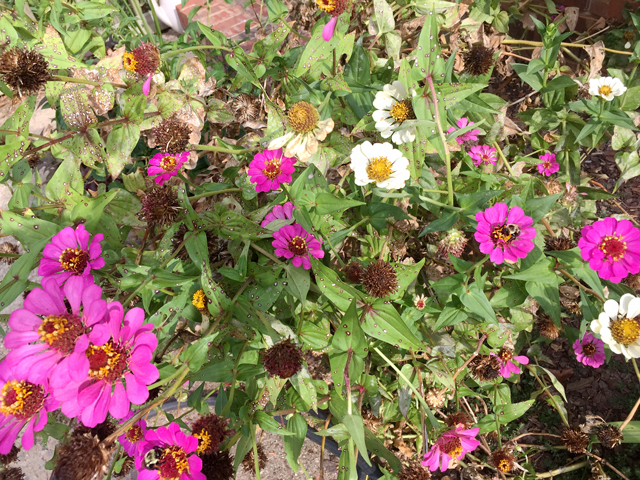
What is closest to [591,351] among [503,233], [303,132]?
[503,233]

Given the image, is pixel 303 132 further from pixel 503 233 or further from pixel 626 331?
pixel 626 331

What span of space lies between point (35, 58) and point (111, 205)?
44cm

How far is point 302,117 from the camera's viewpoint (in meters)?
1.33

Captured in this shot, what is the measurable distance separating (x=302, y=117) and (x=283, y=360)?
76cm

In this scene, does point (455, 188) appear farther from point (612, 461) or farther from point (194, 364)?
point (612, 461)

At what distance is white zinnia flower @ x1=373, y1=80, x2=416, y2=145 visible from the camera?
1225 mm

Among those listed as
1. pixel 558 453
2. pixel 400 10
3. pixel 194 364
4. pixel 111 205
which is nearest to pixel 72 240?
pixel 111 205

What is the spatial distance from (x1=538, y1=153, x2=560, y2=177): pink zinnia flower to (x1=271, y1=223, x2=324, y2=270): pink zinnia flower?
1108 mm

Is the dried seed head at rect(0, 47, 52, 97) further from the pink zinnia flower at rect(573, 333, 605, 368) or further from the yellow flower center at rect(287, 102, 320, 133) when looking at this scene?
the pink zinnia flower at rect(573, 333, 605, 368)

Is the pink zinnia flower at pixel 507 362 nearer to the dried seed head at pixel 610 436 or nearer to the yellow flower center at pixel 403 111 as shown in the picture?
the dried seed head at pixel 610 436

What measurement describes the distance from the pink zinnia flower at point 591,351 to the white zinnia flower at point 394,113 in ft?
3.48

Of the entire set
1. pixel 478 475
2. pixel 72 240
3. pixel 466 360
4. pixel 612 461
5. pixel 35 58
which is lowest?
pixel 612 461

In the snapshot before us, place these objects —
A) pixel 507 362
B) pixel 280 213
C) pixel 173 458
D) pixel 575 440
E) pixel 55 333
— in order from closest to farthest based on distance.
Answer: pixel 55 333
pixel 173 458
pixel 280 213
pixel 507 362
pixel 575 440

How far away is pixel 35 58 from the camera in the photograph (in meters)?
1.13
